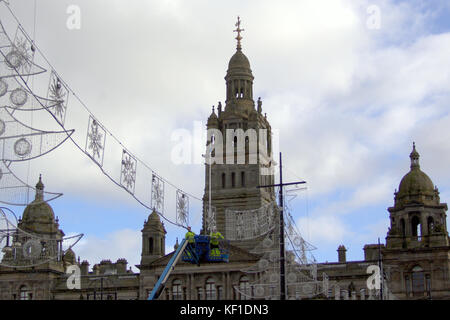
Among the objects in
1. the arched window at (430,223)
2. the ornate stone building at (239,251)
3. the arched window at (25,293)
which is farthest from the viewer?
the arched window at (25,293)

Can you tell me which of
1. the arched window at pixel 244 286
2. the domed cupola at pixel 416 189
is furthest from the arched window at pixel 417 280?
the arched window at pixel 244 286

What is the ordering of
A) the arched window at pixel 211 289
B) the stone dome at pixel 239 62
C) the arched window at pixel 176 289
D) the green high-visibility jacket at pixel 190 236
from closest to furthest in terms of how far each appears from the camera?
the green high-visibility jacket at pixel 190 236 < the arched window at pixel 211 289 < the arched window at pixel 176 289 < the stone dome at pixel 239 62

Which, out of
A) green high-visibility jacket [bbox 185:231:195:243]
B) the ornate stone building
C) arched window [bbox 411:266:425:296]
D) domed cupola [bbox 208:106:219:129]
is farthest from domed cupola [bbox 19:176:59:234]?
green high-visibility jacket [bbox 185:231:195:243]

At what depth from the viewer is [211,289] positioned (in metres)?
100

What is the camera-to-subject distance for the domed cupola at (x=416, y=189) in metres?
92.6

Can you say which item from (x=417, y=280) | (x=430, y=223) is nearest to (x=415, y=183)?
(x=430, y=223)

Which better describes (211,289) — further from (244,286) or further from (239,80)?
(239,80)

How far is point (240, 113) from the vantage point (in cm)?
10994

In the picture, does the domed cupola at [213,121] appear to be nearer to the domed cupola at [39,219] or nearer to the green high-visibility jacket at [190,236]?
the domed cupola at [39,219]

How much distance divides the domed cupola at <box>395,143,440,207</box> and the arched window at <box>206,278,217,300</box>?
24.4 meters

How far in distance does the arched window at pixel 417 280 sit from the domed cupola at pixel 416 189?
7704 millimetres

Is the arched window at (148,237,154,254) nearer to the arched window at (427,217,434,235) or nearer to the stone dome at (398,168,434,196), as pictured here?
the stone dome at (398,168,434,196)
